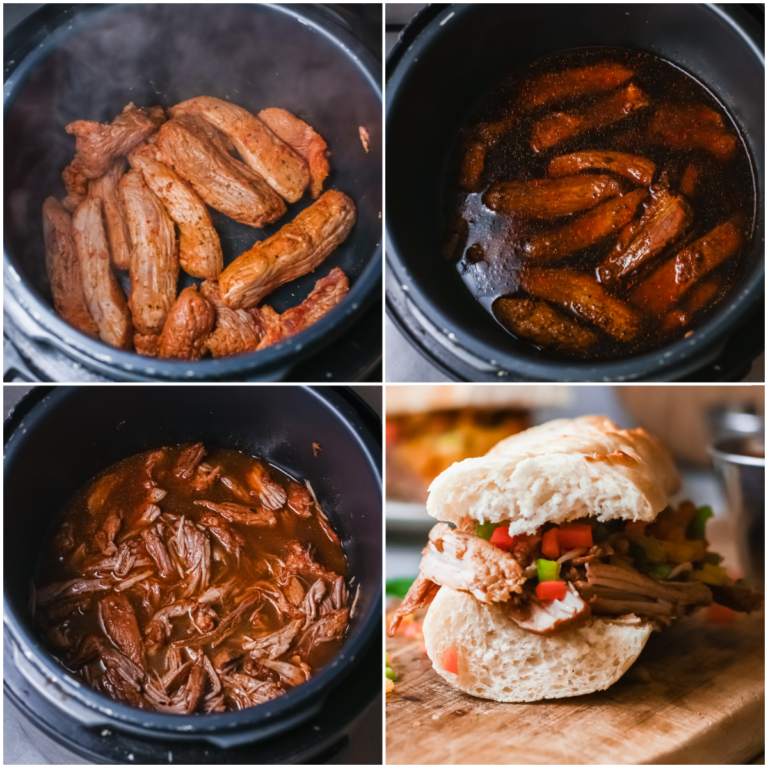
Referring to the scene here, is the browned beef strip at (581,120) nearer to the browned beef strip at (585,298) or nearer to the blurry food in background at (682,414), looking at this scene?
the browned beef strip at (585,298)

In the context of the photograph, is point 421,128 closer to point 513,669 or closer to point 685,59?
point 685,59

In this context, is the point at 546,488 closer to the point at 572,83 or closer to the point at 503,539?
the point at 503,539

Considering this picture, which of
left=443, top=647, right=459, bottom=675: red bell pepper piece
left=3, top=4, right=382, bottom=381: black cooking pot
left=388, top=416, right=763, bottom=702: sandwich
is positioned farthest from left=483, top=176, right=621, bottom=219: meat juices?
left=443, top=647, right=459, bottom=675: red bell pepper piece

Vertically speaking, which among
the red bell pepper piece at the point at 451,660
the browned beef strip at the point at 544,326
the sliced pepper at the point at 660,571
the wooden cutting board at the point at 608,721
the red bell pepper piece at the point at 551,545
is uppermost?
the browned beef strip at the point at 544,326

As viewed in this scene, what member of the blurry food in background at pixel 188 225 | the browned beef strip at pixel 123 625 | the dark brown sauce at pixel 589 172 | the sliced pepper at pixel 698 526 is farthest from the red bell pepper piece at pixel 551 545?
the browned beef strip at pixel 123 625

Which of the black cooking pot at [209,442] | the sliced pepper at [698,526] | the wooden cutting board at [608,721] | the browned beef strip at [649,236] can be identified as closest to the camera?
the black cooking pot at [209,442]

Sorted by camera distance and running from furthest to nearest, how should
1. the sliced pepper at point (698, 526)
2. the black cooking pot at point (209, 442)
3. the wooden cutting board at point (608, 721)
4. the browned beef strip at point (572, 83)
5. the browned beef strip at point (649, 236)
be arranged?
the sliced pepper at point (698, 526)
the browned beef strip at point (572, 83)
the browned beef strip at point (649, 236)
the wooden cutting board at point (608, 721)
the black cooking pot at point (209, 442)
